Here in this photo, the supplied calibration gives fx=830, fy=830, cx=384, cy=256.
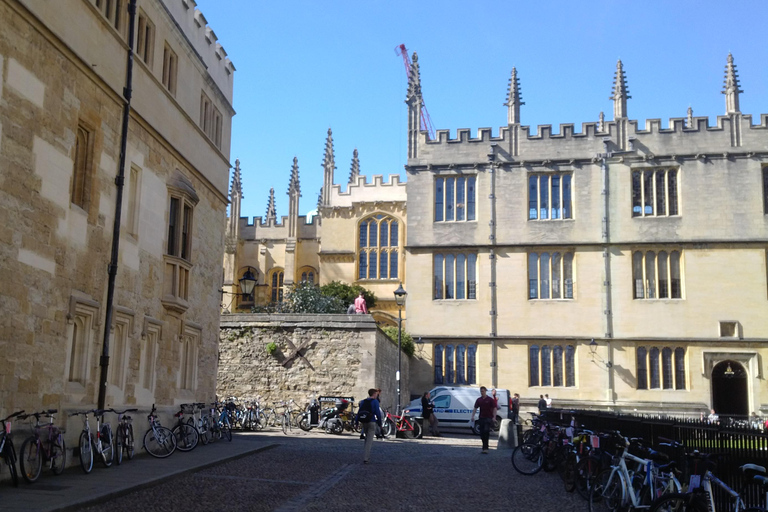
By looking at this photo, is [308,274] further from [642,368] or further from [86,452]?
[86,452]

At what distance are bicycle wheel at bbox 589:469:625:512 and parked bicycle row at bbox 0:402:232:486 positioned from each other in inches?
269

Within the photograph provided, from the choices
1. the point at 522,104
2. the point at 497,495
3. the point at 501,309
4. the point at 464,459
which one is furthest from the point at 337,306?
the point at 497,495

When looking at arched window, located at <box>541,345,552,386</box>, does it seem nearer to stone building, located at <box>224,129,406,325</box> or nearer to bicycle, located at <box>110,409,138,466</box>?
stone building, located at <box>224,129,406,325</box>

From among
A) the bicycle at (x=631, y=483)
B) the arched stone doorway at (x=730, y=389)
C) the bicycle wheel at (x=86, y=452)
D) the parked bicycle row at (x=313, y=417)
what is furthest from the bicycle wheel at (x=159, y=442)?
the arched stone doorway at (x=730, y=389)

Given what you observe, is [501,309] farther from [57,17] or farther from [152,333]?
[57,17]

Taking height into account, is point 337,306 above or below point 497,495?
above

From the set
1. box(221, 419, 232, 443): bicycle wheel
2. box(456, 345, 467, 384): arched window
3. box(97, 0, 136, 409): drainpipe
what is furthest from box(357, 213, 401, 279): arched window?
box(97, 0, 136, 409): drainpipe

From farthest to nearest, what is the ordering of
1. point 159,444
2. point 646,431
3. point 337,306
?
point 337,306
point 159,444
point 646,431

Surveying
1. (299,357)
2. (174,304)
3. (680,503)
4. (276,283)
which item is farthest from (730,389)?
(276,283)

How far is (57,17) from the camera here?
11930 millimetres

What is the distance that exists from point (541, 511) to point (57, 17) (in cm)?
948

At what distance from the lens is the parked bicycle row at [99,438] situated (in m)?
10.4

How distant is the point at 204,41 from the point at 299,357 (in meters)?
10.6

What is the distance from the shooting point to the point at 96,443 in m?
12.4
